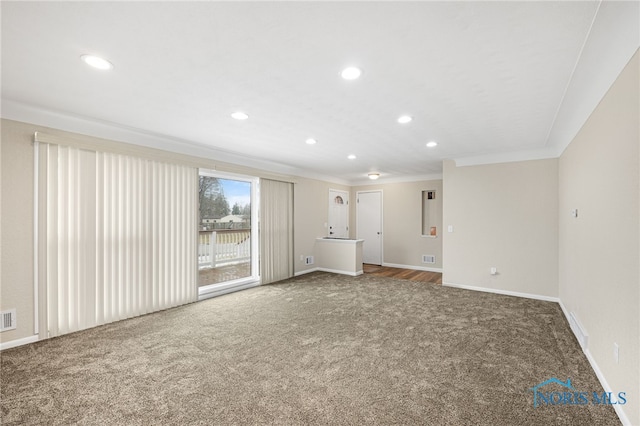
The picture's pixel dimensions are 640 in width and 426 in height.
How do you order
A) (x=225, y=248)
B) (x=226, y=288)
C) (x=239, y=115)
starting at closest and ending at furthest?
(x=239, y=115) → (x=226, y=288) → (x=225, y=248)

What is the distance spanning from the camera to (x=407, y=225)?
773cm

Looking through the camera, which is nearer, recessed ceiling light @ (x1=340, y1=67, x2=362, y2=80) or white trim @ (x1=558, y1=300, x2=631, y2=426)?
white trim @ (x1=558, y1=300, x2=631, y2=426)

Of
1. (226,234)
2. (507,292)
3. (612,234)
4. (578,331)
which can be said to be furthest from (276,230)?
(612,234)

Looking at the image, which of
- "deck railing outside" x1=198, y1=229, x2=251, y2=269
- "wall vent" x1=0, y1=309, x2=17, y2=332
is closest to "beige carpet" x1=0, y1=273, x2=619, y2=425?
"wall vent" x1=0, y1=309, x2=17, y2=332

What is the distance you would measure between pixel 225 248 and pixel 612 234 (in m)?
5.48

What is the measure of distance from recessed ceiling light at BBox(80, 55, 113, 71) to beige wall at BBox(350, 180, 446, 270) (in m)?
6.84

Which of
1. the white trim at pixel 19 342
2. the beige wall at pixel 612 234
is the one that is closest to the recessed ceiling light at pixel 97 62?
the white trim at pixel 19 342

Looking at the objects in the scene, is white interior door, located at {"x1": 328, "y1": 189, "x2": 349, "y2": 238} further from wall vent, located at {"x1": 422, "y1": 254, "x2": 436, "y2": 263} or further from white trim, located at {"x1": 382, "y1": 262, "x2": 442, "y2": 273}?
wall vent, located at {"x1": 422, "y1": 254, "x2": 436, "y2": 263}

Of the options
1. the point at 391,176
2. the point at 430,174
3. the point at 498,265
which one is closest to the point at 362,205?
the point at 391,176

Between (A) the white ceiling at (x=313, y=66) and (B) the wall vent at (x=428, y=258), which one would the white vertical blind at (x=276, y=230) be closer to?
(A) the white ceiling at (x=313, y=66)

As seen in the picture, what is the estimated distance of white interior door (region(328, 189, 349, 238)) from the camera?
8031 millimetres

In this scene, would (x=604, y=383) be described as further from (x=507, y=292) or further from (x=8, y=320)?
(x=8, y=320)

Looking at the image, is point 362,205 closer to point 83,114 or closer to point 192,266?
point 192,266

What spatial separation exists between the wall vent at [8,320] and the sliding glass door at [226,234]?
215 cm
